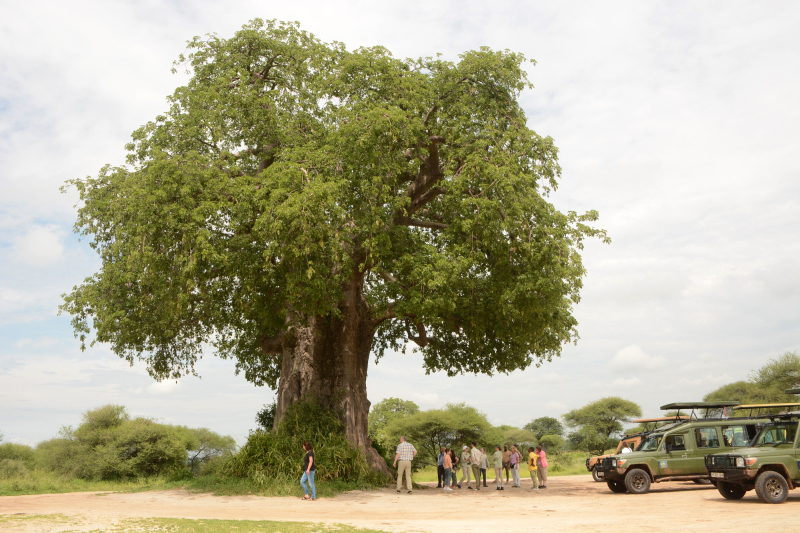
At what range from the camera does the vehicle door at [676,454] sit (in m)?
16.4

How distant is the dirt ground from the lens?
1059cm

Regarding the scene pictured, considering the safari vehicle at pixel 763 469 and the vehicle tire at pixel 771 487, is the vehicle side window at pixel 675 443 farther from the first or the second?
the vehicle tire at pixel 771 487

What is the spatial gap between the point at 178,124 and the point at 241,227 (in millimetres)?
4203

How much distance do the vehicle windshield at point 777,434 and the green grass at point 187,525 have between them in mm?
10045

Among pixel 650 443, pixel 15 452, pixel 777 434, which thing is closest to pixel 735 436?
pixel 650 443

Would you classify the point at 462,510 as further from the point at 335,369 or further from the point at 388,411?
the point at 388,411

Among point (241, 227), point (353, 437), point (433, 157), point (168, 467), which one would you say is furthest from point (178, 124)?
point (168, 467)

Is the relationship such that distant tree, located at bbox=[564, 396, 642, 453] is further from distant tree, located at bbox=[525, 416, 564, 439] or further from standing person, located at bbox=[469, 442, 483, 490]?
standing person, located at bbox=[469, 442, 483, 490]

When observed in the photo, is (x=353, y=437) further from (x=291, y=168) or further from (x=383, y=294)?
(x=291, y=168)

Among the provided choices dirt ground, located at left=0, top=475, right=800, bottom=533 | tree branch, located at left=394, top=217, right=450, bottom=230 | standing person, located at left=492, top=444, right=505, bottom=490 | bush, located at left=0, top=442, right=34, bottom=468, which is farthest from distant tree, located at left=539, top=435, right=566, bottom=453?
tree branch, located at left=394, top=217, right=450, bottom=230

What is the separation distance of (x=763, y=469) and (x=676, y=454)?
3.32m

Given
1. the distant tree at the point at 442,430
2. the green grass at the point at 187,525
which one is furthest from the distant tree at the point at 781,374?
the green grass at the point at 187,525

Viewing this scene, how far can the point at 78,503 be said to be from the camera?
1523 centimetres

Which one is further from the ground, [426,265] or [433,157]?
[433,157]
